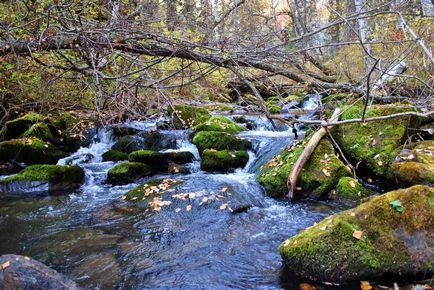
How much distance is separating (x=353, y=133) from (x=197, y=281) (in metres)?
4.88

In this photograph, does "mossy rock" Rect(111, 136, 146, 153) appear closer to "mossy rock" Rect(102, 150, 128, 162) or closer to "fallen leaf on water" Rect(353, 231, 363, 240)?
"mossy rock" Rect(102, 150, 128, 162)

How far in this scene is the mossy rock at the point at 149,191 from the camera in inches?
282

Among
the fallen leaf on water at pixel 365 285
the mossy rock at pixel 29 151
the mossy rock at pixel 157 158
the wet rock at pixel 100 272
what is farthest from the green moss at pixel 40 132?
the fallen leaf on water at pixel 365 285

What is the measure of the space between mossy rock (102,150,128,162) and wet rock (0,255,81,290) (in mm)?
6822

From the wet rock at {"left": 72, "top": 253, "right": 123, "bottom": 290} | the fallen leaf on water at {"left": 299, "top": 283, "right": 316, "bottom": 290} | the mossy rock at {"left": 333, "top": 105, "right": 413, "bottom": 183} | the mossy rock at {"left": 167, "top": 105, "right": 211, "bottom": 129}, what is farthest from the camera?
the mossy rock at {"left": 167, "top": 105, "right": 211, "bottom": 129}

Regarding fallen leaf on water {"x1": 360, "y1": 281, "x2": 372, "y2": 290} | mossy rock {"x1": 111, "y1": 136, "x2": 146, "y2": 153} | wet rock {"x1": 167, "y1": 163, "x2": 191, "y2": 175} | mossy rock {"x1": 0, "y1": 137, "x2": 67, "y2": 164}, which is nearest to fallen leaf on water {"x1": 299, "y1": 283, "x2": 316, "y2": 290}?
fallen leaf on water {"x1": 360, "y1": 281, "x2": 372, "y2": 290}

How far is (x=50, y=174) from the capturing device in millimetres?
8484

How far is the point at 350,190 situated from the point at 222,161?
3.27 meters

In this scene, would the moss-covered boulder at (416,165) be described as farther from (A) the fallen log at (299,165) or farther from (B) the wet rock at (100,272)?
(B) the wet rock at (100,272)

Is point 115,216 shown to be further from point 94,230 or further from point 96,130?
point 96,130

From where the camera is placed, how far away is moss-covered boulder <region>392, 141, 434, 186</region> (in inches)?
224

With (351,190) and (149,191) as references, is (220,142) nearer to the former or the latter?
(149,191)

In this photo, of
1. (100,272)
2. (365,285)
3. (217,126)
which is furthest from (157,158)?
(365,285)

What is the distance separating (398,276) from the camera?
3820mm
